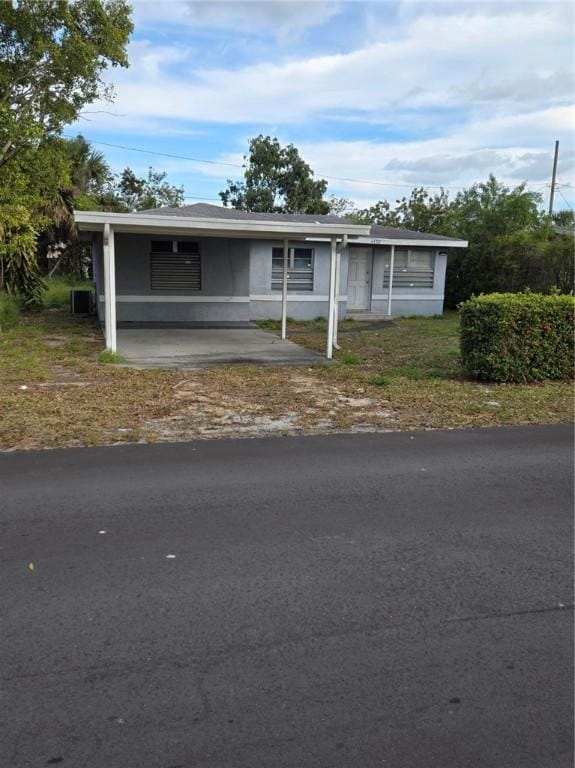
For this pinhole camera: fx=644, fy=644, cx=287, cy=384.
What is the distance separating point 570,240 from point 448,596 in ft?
64.6

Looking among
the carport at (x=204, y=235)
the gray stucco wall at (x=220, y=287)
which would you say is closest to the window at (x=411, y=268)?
the gray stucco wall at (x=220, y=287)

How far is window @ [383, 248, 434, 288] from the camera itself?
69.3 ft

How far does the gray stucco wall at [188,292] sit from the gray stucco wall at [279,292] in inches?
31.5

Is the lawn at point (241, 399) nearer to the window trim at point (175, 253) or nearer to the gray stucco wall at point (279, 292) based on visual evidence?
the window trim at point (175, 253)

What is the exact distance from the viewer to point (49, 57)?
41.5 ft

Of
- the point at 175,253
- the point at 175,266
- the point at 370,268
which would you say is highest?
the point at 175,253

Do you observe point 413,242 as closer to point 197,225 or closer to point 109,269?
point 197,225

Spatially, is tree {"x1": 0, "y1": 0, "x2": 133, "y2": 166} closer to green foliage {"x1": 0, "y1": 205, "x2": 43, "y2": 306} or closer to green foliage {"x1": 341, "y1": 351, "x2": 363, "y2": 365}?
green foliage {"x1": 0, "y1": 205, "x2": 43, "y2": 306}

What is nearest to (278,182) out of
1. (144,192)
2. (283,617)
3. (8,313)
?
(144,192)

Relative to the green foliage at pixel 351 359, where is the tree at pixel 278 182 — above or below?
above

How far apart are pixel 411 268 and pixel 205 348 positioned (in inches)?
414

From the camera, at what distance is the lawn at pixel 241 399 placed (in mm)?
6965

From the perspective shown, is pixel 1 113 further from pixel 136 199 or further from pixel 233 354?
pixel 136 199

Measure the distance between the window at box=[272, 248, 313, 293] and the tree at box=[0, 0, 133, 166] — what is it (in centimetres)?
694
